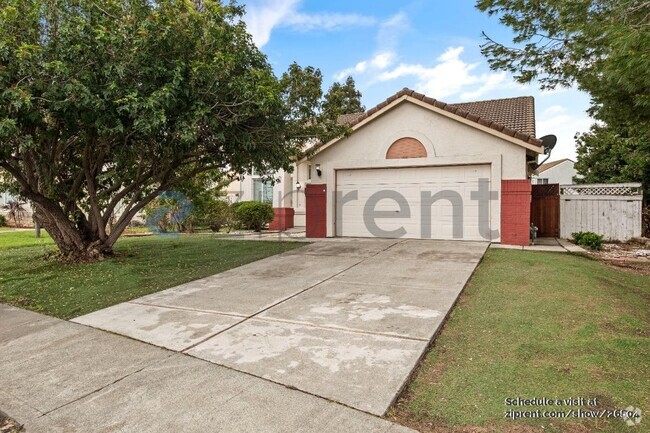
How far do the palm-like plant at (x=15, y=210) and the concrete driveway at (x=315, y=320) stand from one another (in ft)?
77.1

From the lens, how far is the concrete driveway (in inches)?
127

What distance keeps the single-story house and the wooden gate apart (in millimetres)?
1779

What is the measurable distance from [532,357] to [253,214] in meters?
14.3

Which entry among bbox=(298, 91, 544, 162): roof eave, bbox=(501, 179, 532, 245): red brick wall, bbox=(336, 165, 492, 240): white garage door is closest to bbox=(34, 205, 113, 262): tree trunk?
bbox=(298, 91, 544, 162): roof eave

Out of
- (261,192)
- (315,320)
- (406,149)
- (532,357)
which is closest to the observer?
(532,357)

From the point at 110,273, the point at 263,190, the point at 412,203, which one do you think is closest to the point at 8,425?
the point at 110,273

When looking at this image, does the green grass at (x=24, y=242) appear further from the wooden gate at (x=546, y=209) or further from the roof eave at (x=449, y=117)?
the wooden gate at (x=546, y=209)

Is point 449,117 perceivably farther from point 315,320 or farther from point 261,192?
point 261,192

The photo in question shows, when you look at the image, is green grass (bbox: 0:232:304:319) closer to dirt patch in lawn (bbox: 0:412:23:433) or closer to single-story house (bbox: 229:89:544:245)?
dirt patch in lawn (bbox: 0:412:23:433)

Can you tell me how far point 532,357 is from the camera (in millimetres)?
3457

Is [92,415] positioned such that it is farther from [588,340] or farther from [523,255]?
[523,255]

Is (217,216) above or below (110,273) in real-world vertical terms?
above

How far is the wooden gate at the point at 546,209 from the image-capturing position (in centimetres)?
1339

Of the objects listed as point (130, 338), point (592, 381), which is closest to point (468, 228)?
point (592, 381)
